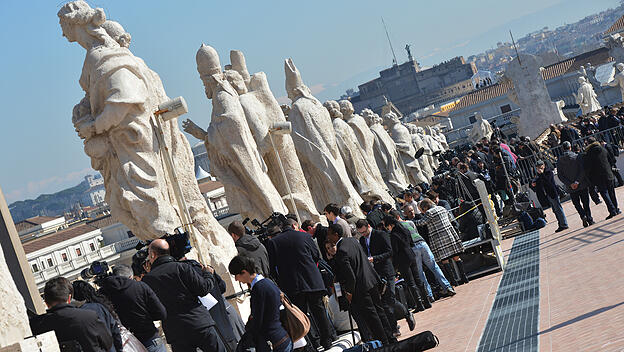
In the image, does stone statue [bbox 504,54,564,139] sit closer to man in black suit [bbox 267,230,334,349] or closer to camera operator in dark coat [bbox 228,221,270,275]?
man in black suit [bbox 267,230,334,349]

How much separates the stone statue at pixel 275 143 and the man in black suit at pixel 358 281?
21.8ft

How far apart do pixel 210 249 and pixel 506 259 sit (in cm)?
646

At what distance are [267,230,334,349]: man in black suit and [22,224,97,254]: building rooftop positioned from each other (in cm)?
6655

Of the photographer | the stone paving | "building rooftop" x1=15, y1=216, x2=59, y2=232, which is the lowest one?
the stone paving

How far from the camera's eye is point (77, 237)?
79.6 metres

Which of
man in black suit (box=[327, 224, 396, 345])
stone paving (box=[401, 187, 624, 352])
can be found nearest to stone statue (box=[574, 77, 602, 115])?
stone paving (box=[401, 187, 624, 352])

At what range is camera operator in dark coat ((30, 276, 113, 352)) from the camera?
23.1 feet

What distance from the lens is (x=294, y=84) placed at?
22.1 m

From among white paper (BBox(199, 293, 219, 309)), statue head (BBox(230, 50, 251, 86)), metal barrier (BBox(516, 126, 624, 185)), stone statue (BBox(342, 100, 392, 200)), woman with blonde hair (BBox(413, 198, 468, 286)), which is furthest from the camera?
metal barrier (BBox(516, 126, 624, 185))

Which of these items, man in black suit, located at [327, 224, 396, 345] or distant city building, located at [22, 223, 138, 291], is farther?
distant city building, located at [22, 223, 138, 291]

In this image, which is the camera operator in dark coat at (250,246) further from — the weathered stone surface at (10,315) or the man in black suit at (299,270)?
the weathered stone surface at (10,315)

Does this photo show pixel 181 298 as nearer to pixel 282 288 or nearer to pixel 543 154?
pixel 282 288

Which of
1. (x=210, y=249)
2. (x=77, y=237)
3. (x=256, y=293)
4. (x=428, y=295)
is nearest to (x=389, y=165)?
(x=428, y=295)

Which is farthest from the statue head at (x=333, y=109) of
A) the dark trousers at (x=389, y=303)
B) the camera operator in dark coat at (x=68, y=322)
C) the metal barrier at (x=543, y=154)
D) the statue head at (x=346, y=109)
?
the camera operator in dark coat at (x=68, y=322)
